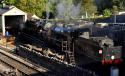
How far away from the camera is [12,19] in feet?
113

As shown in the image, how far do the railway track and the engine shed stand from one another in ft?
24.5

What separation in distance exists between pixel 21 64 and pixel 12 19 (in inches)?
Result: 543

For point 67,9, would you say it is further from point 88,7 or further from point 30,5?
point 30,5

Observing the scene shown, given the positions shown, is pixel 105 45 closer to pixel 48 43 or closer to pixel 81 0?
pixel 48 43

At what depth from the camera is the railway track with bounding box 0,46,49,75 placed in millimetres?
19775

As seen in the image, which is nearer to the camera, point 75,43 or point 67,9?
point 75,43

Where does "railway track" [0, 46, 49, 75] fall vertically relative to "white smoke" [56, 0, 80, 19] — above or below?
below

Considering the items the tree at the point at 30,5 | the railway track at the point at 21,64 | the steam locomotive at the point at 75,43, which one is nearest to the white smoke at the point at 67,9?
the tree at the point at 30,5

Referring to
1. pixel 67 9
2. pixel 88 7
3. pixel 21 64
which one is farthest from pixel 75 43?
pixel 88 7

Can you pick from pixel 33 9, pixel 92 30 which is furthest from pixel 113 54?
pixel 33 9

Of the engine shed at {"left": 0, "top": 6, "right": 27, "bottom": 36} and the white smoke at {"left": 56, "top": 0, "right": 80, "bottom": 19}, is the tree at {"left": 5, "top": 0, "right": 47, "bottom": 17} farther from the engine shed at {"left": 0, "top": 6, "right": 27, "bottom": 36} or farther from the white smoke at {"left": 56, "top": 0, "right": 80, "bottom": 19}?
the engine shed at {"left": 0, "top": 6, "right": 27, "bottom": 36}

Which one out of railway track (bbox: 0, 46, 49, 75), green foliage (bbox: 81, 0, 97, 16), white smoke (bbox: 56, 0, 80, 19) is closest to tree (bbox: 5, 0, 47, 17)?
white smoke (bbox: 56, 0, 80, 19)

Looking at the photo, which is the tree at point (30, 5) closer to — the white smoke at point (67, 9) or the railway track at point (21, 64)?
the white smoke at point (67, 9)

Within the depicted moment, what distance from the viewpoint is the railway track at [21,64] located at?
64.9 feet
